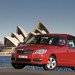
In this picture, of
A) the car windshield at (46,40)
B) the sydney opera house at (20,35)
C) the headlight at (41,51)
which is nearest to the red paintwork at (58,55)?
the headlight at (41,51)

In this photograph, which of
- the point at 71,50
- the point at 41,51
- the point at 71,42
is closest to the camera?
the point at 41,51

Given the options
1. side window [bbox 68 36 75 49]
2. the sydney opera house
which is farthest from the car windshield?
the sydney opera house

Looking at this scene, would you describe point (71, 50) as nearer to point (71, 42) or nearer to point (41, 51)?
point (71, 42)

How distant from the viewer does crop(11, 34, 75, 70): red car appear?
1304 centimetres

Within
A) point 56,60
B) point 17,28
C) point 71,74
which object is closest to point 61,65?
point 56,60

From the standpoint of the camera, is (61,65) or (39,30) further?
(39,30)

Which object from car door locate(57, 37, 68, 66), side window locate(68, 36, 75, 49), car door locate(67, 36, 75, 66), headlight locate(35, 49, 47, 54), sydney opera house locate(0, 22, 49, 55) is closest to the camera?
headlight locate(35, 49, 47, 54)

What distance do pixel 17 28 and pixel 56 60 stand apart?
93.2 metres

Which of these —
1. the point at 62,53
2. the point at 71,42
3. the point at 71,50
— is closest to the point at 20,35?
the point at 71,42

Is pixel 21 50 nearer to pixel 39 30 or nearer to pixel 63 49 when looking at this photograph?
pixel 63 49

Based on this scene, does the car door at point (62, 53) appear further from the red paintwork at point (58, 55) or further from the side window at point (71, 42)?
the side window at point (71, 42)

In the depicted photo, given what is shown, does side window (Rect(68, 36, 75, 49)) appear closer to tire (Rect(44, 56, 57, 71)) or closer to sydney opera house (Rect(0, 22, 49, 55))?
tire (Rect(44, 56, 57, 71))

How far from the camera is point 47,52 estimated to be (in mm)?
13055

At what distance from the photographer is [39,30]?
11094 centimetres
